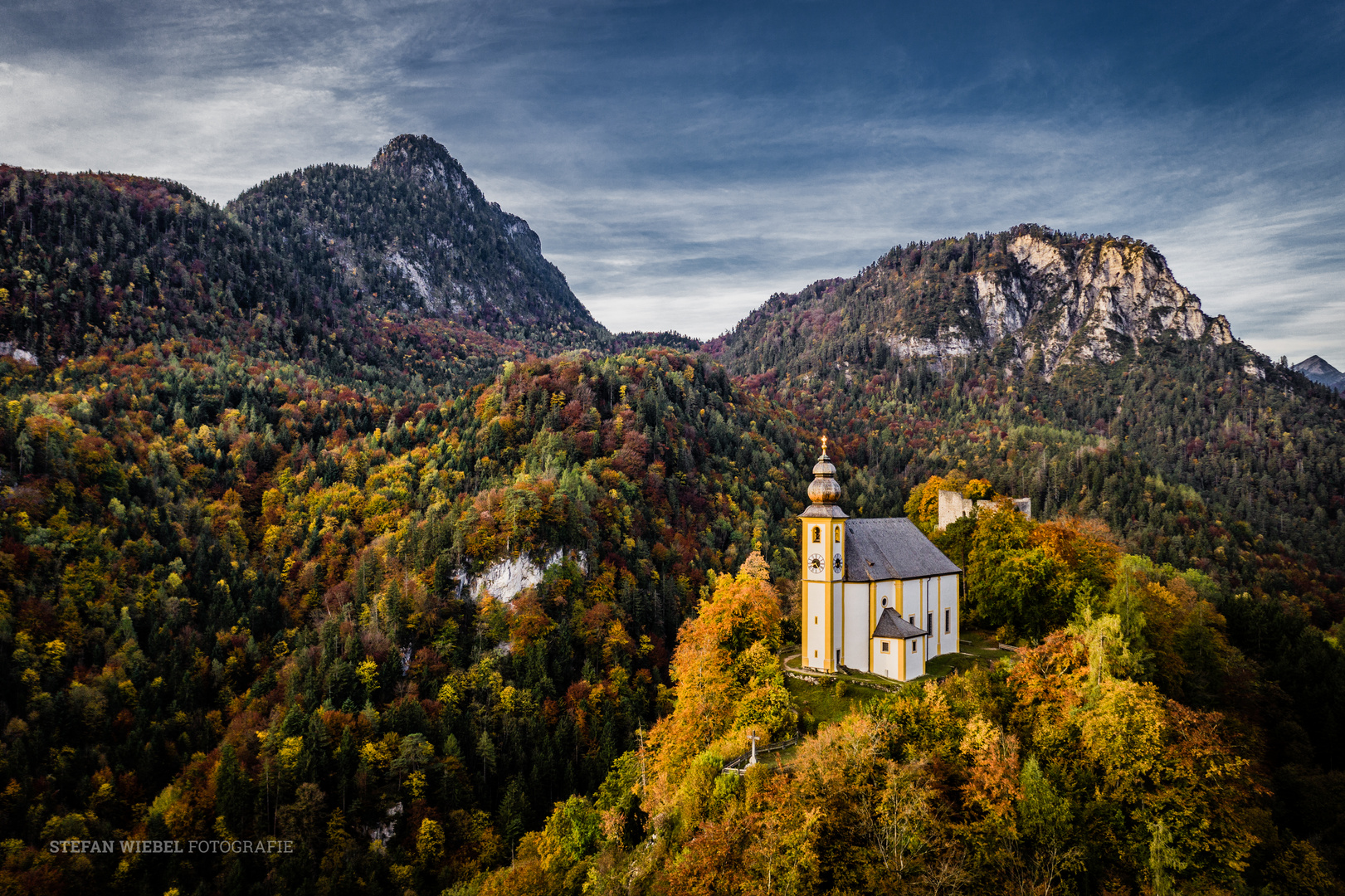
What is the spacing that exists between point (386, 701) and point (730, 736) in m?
65.1

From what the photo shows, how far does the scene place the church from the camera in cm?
5116

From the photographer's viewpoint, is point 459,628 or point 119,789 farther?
point 459,628

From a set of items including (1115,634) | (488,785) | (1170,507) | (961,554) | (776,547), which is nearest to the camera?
(1115,634)

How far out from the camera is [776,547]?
431 feet

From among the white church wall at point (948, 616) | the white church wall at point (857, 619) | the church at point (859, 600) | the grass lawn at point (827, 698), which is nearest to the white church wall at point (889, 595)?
the church at point (859, 600)

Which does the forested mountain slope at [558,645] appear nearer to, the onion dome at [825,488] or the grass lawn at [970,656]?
the grass lawn at [970,656]

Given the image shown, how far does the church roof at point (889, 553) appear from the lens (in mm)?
53062

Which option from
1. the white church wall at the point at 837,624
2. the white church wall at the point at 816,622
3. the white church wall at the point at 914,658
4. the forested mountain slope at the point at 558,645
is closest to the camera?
the forested mountain slope at the point at 558,645

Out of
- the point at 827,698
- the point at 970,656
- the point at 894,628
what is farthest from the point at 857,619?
the point at 970,656

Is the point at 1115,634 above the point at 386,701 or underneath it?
above

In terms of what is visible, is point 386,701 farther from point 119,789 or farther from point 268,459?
point 268,459

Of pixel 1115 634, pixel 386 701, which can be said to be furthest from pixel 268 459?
pixel 1115 634

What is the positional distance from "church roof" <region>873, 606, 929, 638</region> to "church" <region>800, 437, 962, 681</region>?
0.18 ft

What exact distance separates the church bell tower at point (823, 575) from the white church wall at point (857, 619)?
2.13 ft
